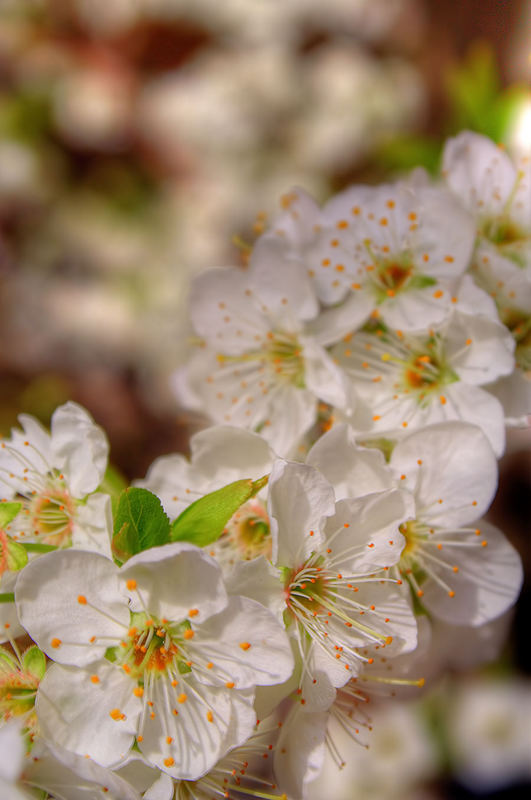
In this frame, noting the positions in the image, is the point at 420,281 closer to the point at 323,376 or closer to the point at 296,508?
the point at 323,376

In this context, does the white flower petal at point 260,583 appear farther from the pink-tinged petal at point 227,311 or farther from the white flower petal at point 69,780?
the pink-tinged petal at point 227,311

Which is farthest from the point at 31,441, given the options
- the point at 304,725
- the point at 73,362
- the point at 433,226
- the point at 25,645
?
the point at 73,362

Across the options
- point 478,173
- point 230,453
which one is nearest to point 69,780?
point 230,453

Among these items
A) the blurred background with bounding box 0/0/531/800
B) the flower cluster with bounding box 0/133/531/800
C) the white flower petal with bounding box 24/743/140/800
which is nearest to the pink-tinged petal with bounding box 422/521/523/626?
the flower cluster with bounding box 0/133/531/800

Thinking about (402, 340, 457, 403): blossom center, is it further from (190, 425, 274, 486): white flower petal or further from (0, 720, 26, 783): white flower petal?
(0, 720, 26, 783): white flower petal

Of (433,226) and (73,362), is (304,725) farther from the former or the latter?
(73,362)

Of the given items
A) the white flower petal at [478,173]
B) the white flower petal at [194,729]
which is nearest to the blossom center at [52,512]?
the white flower petal at [194,729]
